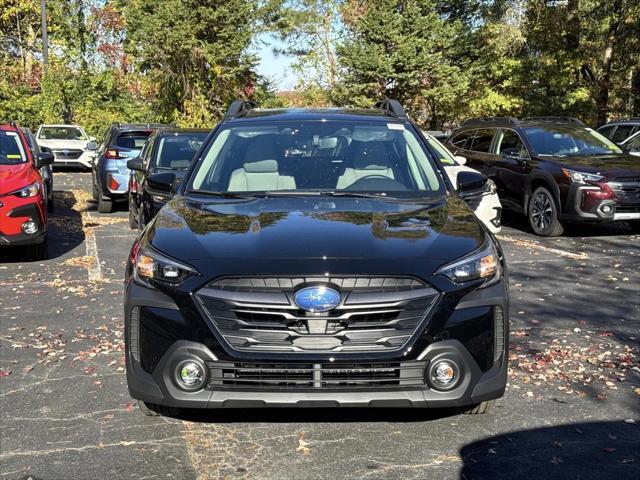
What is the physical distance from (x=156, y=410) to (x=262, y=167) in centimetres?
174

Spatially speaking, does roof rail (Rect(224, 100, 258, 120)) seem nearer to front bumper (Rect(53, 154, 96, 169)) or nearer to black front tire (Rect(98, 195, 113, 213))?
black front tire (Rect(98, 195, 113, 213))

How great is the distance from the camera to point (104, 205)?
14.8 metres

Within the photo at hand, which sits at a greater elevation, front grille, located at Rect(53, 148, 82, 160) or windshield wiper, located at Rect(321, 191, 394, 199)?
windshield wiper, located at Rect(321, 191, 394, 199)

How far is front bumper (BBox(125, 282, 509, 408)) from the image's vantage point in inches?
140

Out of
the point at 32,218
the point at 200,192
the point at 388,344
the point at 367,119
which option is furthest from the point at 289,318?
the point at 32,218

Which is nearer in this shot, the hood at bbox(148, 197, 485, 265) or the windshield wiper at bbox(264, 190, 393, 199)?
the hood at bbox(148, 197, 485, 265)

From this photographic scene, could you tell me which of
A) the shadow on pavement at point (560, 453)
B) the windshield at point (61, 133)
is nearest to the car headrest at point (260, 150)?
the shadow on pavement at point (560, 453)

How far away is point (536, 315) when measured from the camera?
670cm

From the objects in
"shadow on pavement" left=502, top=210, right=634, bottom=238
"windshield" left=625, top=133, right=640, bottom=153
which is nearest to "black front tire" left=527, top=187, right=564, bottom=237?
"shadow on pavement" left=502, top=210, right=634, bottom=238

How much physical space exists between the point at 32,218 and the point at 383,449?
21.2ft

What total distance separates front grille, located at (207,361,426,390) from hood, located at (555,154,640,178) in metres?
8.44

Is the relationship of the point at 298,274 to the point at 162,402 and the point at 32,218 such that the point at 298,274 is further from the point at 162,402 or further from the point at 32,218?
the point at 32,218

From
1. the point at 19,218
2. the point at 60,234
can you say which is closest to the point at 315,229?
the point at 19,218

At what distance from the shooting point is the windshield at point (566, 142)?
12211 millimetres
